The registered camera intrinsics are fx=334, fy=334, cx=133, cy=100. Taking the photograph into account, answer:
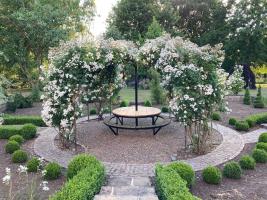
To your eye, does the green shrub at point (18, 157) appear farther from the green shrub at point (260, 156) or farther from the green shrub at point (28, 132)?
the green shrub at point (260, 156)

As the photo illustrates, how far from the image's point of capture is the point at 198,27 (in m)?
43.8

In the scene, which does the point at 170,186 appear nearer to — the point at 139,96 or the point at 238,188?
the point at 238,188

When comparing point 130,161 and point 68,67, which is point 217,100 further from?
point 68,67

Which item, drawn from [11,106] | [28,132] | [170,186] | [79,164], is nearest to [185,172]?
[170,186]

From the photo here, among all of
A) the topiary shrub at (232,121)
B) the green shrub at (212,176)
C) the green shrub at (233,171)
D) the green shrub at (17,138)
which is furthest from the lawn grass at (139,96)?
the green shrub at (212,176)

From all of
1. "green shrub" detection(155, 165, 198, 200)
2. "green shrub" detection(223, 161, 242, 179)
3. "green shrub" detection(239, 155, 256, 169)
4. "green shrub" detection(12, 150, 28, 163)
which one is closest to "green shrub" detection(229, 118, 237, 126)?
"green shrub" detection(239, 155, 256, 169)

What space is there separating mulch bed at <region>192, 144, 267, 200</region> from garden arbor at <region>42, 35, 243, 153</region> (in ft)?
7.66

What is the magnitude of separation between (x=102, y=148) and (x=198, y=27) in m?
34.1

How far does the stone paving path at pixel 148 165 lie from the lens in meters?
10.9

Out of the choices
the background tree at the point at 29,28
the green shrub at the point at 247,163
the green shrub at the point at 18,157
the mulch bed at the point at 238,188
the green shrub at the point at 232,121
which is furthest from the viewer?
the background tree at the point at 29,28

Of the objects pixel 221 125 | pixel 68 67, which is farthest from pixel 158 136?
pixel 68 67

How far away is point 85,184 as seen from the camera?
805 cm

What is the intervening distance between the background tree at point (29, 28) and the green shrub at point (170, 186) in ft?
59.9

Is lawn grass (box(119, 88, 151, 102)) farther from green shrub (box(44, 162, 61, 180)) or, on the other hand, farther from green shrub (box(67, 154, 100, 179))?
green shrub (box(67, 154, 100, 179))
